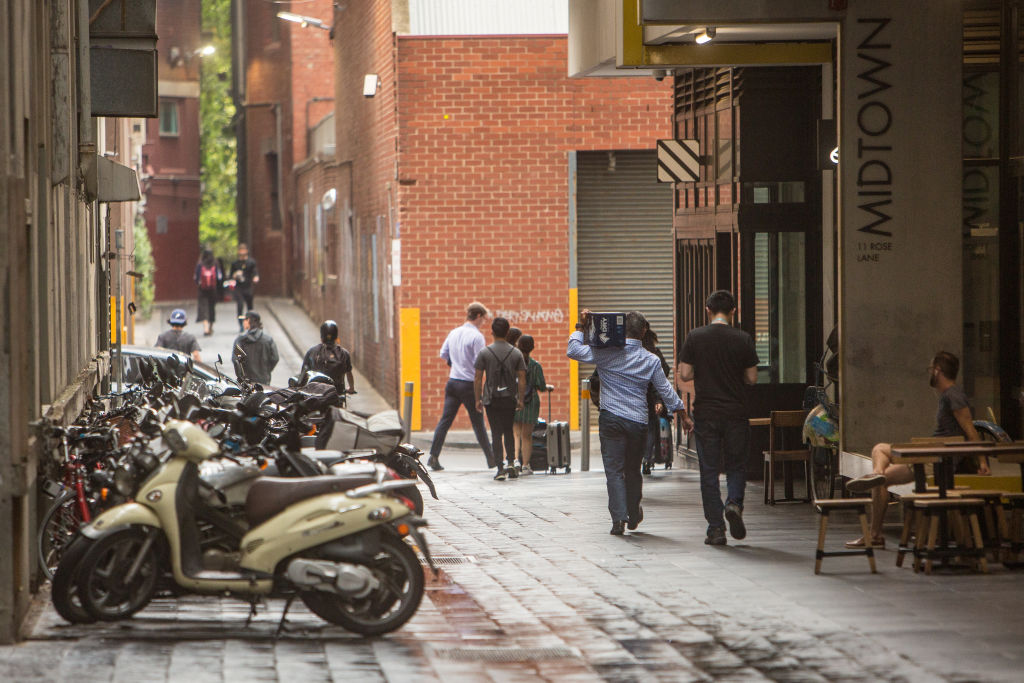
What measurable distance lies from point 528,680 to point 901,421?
530cm

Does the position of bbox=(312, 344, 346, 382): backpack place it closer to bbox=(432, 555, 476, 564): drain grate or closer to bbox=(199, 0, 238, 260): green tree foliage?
bbox=(432, 555, 476, 564): drain grate

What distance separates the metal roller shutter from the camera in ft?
75.4

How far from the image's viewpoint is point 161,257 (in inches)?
1875

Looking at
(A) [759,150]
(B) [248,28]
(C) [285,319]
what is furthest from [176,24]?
(A) [759,150]

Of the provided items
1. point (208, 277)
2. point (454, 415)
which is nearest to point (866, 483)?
point (454, 415)

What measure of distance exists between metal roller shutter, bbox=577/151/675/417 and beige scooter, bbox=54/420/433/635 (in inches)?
579

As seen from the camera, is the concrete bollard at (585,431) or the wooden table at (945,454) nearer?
the wooden table at (945,454)

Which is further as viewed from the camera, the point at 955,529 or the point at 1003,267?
the point at 1003,267

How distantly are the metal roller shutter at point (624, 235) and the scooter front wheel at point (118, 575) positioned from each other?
48.8 feet

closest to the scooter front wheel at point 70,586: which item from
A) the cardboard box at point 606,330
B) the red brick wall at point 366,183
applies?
the cardboard box at point 606,330

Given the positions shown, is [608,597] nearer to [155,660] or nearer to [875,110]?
[155,660]

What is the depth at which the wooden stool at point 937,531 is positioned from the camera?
390 inches

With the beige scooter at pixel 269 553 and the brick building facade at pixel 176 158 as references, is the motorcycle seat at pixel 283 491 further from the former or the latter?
the brick building facade at pixel 176 158

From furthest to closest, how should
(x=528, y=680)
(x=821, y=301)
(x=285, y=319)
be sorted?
1. (x=285, y=319)
2. (x=821, y=301)
3. (x=528, y=680)
